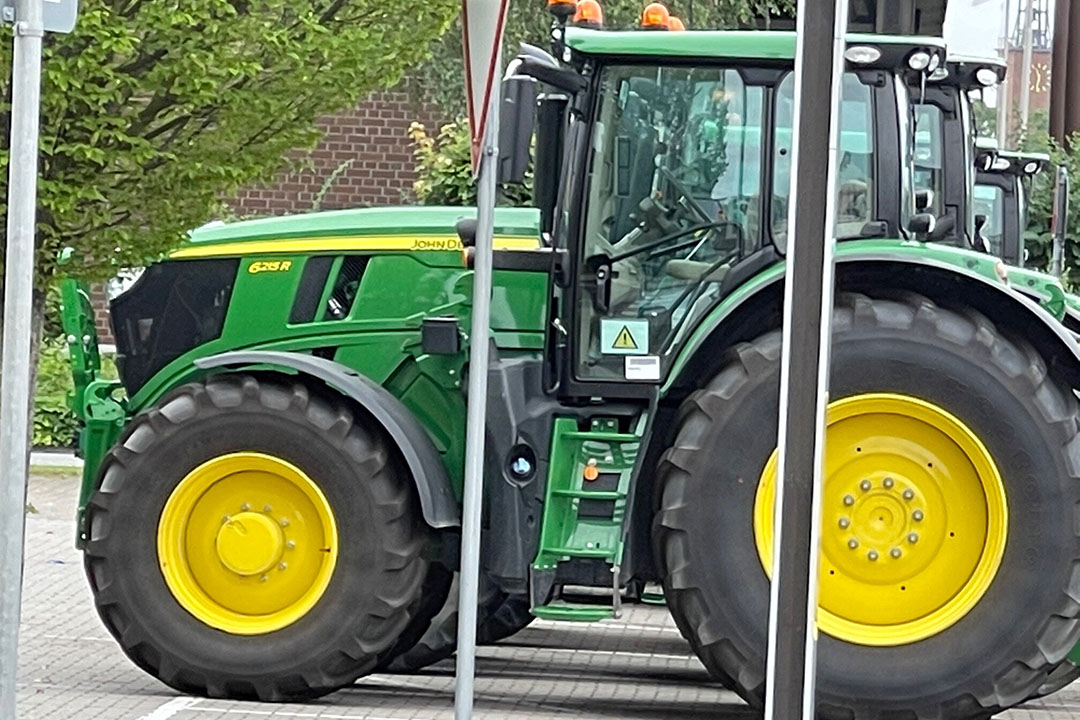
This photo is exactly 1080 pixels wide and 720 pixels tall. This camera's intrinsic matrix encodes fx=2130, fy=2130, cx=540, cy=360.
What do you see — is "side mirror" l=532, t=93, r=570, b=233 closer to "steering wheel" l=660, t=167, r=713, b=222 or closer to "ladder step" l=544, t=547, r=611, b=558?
"steering wheel" l=660, t=167, r=713, b=222

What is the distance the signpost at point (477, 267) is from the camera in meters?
5.83

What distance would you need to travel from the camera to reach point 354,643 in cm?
882

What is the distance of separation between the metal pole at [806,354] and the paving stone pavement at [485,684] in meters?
3.92

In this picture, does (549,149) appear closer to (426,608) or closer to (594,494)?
(594,494)

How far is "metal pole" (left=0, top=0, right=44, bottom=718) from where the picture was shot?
5164mm

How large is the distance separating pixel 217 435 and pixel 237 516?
0.36m

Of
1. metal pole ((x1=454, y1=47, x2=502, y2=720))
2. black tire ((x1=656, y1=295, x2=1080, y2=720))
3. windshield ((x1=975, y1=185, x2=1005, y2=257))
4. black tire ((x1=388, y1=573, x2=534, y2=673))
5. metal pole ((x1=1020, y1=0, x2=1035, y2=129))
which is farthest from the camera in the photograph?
metal pole ((x1=1020, y1=0, x2=1035, y2=129))

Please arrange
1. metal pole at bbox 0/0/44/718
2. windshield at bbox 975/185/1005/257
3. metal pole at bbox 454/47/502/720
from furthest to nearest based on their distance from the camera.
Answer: windshield at bbox 975/185/1005/257 < metal pole at bbox 454/47/502/720 < metal pole at bbox 0/0/44/718

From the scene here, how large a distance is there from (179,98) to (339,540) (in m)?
2.22

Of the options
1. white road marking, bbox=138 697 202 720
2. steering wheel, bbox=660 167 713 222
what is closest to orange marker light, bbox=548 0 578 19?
steering wheel, bbox=660 167 713 222

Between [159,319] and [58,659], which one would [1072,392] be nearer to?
[159,319]

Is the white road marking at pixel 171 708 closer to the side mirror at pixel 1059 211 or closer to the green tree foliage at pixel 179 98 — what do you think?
the green tree foliage at pixel 179 98

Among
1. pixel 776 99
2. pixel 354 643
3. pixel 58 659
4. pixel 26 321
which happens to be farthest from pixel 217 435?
pixel 26 321

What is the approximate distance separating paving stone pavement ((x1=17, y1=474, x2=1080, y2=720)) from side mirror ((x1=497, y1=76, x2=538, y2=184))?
7.59 ft
